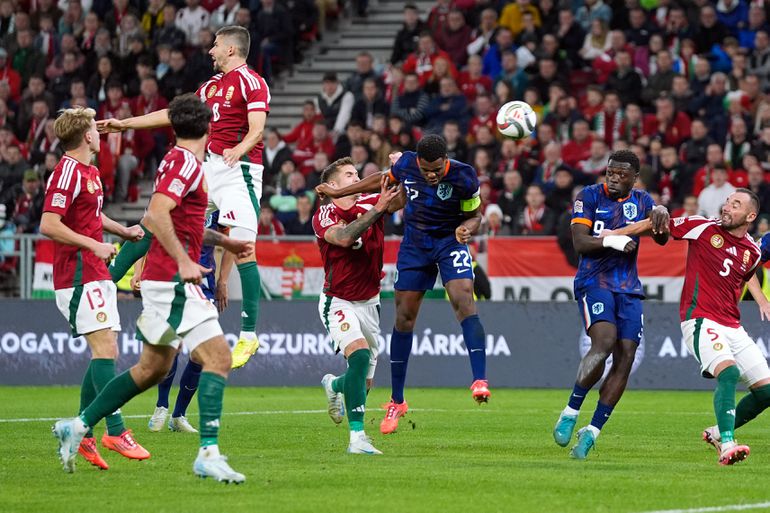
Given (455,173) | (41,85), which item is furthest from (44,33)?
(455,173)

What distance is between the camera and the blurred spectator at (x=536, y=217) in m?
21.2

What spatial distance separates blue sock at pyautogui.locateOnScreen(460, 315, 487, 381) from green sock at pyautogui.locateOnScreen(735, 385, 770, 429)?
227cm

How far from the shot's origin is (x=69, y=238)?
10.0 m

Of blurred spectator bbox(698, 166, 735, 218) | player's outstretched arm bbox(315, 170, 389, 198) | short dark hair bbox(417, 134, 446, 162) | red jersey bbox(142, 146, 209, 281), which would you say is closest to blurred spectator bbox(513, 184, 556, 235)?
blurred spectator bbox(698, 166, 735, 218)

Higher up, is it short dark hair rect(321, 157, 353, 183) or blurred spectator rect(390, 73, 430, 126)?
short dark hair rect(321, 157, 353, 183)

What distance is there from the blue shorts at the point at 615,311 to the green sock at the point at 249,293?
3.21 metres

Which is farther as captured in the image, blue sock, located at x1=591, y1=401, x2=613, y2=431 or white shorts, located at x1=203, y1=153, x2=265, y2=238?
white shorts, located at x1=203, y1=153, x2=265, y2=238

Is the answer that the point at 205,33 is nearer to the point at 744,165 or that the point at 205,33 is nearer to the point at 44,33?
the point at 44,33

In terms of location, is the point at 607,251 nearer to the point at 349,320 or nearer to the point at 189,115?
the point at 349,320

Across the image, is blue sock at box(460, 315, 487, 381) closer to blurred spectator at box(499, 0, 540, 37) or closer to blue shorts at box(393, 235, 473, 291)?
blue shorts at box(393, 235, 473, 291)

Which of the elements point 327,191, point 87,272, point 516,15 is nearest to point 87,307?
point 87,272

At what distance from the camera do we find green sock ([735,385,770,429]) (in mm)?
11336

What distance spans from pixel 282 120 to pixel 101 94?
12.6ft

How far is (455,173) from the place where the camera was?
40.9 ft
